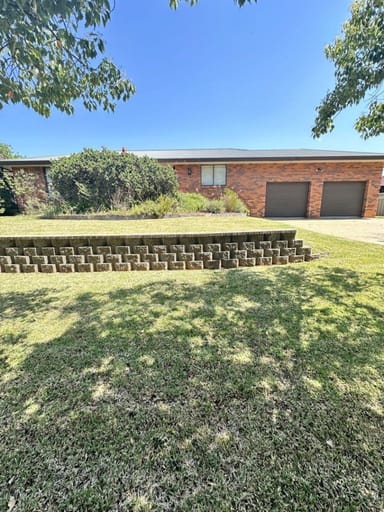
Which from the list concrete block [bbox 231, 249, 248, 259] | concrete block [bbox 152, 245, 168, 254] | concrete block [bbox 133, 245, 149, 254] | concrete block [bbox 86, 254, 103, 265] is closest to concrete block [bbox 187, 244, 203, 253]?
concrete block [bbox 152, 245, 168, 254]

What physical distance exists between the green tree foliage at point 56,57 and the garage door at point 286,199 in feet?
40.2

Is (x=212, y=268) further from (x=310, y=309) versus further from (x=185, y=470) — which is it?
(x=185, y=470)

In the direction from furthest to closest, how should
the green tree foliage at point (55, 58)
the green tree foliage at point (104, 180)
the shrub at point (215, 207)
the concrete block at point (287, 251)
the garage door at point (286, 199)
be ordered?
the garage door at point (286, 199), the shrub at point (215, 207), the green tree foliage at point (104, 180), the concrete block at point (287, 251), the green tree foliage at point (55, 58)

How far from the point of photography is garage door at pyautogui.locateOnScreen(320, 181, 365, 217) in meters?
13.6

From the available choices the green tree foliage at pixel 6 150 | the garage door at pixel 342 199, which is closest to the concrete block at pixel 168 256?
the garage door at pixel 342 199

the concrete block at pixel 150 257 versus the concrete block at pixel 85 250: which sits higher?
Answer: the concrete block at pixel 85 250

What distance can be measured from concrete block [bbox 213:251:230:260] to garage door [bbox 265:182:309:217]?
10.3 m

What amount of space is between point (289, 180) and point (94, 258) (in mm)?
12249

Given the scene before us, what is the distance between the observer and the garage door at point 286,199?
44.3 feet

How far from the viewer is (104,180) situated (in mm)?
9109

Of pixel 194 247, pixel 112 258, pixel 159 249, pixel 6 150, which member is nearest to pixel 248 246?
pixel 194 247

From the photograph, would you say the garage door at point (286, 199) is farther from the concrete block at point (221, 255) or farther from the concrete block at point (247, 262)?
the concrete block at point (221, 255)

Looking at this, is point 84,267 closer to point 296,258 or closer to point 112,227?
point 112,227

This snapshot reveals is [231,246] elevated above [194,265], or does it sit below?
above
